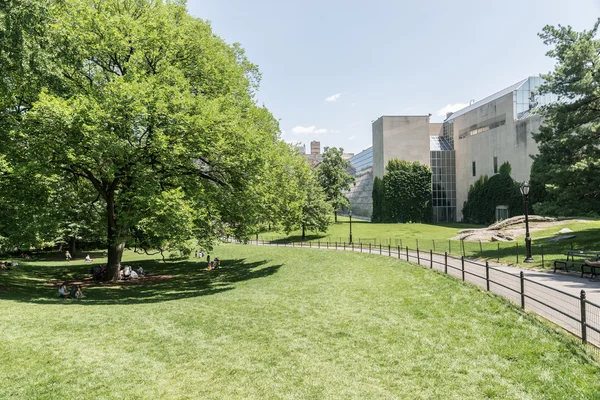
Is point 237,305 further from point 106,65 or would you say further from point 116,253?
point 106,65

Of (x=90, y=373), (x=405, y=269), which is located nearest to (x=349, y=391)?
(x=90, y=373)

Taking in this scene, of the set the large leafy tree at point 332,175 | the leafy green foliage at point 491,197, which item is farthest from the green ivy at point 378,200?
the leafy green foliage at point 491,197

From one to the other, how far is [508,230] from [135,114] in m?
38.2

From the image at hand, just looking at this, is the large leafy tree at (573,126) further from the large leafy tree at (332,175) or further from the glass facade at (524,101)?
Result: the large leafy tree at (332,175)

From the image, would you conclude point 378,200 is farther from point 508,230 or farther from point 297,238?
point 508,230

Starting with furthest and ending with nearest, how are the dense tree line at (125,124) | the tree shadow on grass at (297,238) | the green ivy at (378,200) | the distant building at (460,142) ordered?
the green ivy at (378,200)
the distant building at (460,142)
the tree shadow on grass at (297,238)
the dense tree line at (125,124)

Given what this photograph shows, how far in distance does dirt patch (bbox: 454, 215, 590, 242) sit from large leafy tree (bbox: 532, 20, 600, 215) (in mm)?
10889

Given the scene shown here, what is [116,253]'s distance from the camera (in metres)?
21.8

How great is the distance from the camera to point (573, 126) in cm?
2362

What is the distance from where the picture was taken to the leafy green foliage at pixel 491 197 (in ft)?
183

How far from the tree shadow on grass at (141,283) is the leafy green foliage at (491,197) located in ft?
142

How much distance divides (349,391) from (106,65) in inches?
756

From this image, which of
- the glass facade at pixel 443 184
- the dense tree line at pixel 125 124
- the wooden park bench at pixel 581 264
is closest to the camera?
the dense tree line at pixel 125 124

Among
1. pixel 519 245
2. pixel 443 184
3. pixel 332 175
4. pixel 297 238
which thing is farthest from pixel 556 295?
pixel 443 184
